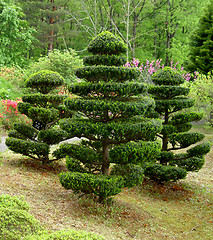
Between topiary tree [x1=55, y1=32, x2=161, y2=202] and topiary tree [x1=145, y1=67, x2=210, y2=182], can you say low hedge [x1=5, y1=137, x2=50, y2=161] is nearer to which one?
topiary tree [x1=55, y1=32, x2=161, y2=202]

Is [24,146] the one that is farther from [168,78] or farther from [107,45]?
[168,78]

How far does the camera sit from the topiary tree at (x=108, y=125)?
509 centimetres

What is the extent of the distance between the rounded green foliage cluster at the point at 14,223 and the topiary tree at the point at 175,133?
15.8ft

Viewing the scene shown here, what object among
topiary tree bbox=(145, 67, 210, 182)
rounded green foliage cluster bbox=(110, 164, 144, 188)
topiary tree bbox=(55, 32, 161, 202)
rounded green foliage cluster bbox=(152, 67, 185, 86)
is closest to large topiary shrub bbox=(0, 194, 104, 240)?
topiary tree bbox=(55, 32, 161, 202)

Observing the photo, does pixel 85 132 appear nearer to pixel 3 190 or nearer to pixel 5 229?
pixel 3 190

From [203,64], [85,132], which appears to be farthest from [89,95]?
[203,64]

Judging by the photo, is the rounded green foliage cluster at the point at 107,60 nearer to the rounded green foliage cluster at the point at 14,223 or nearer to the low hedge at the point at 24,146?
the low hedge at the point at 24,146

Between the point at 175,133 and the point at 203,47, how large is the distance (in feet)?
40.7

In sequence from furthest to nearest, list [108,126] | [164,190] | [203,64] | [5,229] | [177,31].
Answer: [177,31] → [203,64] → [164,190] → [108,126] → [5,229]

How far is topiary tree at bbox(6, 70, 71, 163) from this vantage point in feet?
23.0

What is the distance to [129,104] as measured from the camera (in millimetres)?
5199

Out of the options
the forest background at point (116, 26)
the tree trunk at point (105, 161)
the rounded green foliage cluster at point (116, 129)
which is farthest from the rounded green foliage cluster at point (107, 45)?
the forest background at point (116, 26)

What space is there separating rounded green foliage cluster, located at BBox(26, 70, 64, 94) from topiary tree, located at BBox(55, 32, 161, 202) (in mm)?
1859

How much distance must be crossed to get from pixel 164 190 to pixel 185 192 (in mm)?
654
